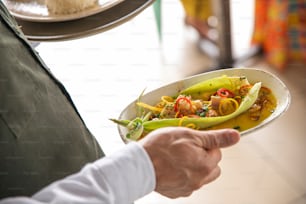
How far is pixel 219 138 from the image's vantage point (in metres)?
0.47

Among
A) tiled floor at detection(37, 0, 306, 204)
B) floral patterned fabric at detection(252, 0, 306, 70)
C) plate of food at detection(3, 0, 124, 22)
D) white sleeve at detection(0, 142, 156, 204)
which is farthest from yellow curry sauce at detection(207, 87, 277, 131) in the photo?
floral patterned fabric at detection(252, 0, 306, 70)

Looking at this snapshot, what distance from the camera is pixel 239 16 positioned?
1.58 m

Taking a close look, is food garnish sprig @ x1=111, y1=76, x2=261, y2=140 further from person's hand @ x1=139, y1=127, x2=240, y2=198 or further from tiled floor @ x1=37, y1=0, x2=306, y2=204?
tiled floor @ x1=37, y1=0, x2=306, y2=204

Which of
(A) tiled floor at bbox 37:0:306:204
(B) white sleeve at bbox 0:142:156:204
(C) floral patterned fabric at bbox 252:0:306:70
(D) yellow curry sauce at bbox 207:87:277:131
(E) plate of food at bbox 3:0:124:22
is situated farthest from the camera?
(C) floral patterned fabric at bbox 252:0:306:70

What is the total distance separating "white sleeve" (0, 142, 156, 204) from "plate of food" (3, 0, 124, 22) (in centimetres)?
26

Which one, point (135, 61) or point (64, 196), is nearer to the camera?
point (64, 196)

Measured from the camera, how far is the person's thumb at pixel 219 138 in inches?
18.4

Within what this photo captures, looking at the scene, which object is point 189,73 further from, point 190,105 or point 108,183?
point 108,183

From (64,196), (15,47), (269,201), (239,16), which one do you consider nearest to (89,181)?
(64,196)

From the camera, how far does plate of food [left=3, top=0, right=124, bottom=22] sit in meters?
0.65

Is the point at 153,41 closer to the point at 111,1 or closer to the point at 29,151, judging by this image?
the point at 111,1

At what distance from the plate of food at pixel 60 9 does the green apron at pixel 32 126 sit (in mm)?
120

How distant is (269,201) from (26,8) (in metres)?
0.72

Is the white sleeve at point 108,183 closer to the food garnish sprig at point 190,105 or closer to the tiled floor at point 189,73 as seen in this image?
the food garnish sprig at point 190,105
